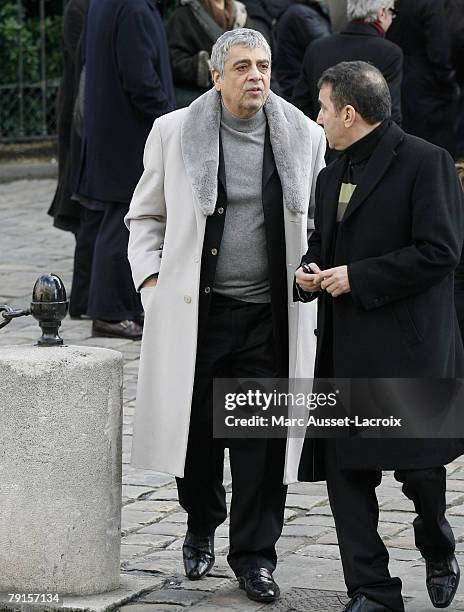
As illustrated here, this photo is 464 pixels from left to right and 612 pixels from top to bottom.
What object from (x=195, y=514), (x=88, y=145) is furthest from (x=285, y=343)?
(x=88, y=145)

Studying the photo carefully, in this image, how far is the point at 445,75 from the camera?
9.49 metres

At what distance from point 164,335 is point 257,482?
0.58 metres

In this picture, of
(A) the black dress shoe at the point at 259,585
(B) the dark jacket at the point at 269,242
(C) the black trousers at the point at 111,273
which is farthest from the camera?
(C) the black trousers at the point at 111,273

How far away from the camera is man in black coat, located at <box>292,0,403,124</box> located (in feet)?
26.1

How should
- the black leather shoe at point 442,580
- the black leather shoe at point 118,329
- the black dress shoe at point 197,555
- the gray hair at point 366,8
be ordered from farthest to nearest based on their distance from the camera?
the black leather shoe at point 118,329 → the gray hair at point 366,8 → the black dress shoe at point 197,555 → the black leather shoe at point 442,580

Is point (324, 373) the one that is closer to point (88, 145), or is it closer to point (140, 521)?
point (140, 521)

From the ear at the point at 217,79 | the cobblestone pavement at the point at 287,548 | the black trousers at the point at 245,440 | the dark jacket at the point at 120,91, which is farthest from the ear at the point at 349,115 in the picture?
the dark jacket at the point at 120,91

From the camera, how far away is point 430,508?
15.8 feet

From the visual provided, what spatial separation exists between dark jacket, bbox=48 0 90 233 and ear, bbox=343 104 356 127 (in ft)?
15.5

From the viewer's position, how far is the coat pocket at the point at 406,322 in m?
4.68

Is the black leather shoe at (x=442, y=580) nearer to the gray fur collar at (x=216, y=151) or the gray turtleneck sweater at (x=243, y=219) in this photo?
the gray turtleneck sweater at (x=243, y=219)

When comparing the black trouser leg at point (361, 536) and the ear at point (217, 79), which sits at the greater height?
the ear at point (217, 79)

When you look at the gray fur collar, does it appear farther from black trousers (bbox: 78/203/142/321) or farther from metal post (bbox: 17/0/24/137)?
metal post (bbox: 17/0/24/137)

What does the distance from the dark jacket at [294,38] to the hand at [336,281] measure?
4.87 metres
